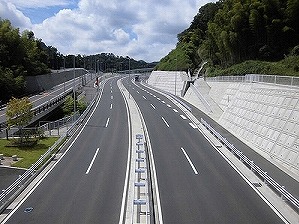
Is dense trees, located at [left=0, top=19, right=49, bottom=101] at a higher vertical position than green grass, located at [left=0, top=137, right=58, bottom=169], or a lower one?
higher

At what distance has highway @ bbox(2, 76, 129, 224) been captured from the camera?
13883mm

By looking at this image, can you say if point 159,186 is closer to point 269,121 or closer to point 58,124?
point 269,121

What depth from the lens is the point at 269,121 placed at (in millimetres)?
23719

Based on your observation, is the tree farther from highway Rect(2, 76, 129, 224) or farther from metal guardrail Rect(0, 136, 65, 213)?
metal guardrail Rect(0, 136, 65, 213)

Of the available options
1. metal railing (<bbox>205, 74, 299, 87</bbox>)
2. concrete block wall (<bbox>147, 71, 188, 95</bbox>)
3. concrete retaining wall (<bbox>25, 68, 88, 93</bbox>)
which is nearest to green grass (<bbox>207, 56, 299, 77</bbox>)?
metal railing (<bbox>205, 74, 299, 87</bbox>)

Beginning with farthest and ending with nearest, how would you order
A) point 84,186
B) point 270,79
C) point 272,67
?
point 272,67
point 270,79
point 84,186

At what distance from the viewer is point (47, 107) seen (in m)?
45.7

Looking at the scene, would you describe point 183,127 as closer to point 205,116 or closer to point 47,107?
point 205,116

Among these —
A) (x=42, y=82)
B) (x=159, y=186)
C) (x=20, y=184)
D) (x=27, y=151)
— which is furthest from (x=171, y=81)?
(x=20, y=184)

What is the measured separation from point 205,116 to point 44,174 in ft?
75.4

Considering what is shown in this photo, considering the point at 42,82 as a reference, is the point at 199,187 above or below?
above

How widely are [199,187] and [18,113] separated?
19997 millimetres

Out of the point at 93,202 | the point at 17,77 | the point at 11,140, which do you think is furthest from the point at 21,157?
the point at 17,77

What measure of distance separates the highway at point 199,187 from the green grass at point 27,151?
29.7 ft
